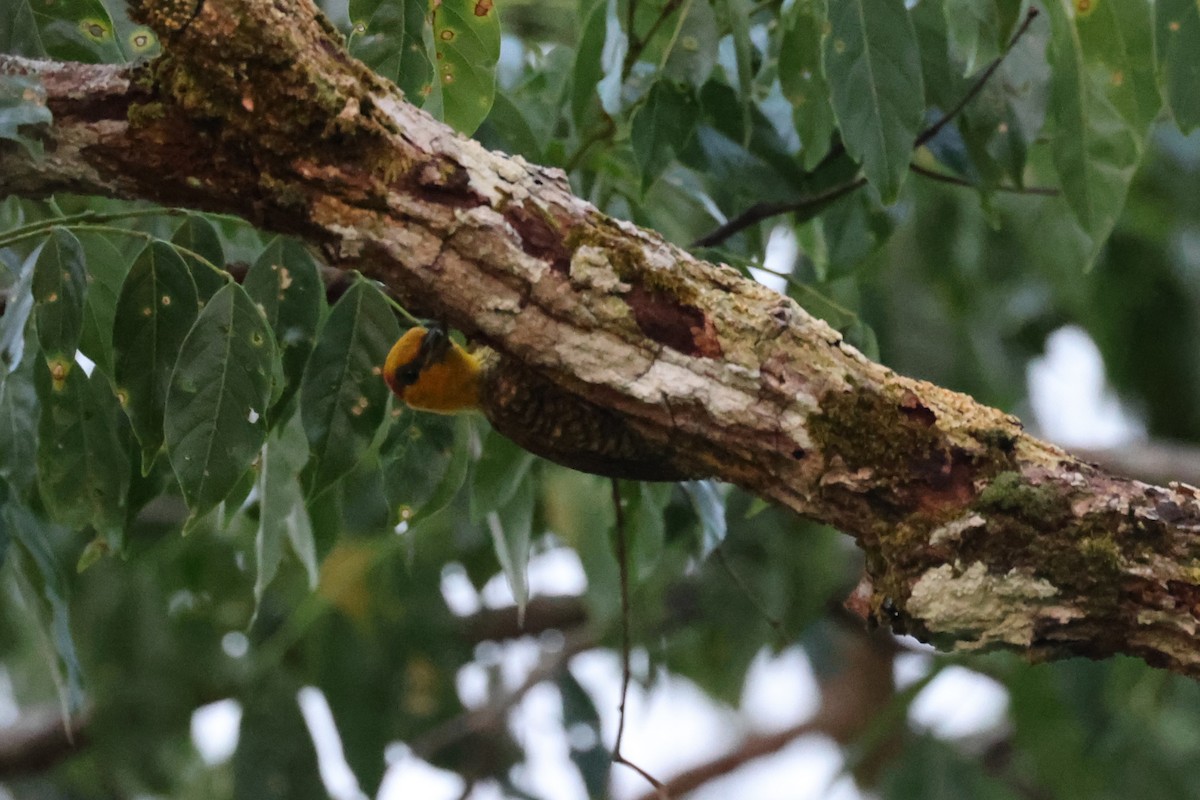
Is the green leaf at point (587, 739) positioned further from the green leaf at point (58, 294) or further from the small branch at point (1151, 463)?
the green leaf at point (58, 294)

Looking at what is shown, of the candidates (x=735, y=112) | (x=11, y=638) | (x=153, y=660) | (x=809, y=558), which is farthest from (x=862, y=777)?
(x=735, y=112)

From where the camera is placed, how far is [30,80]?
1017 mm

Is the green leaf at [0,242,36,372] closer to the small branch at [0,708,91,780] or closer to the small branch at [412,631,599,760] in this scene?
the small branch at [412,631,599,760]

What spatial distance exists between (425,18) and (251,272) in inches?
11.1

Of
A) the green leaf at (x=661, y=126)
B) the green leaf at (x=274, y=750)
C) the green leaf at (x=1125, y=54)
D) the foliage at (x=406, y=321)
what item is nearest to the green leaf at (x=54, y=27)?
the foliage at (x=406, y=321)

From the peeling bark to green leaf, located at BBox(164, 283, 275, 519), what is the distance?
0.31 feet

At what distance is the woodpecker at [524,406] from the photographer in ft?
3.62

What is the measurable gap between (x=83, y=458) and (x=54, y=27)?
41 centimetres

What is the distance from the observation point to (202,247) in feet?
3.97

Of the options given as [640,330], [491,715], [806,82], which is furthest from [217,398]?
[491,715]

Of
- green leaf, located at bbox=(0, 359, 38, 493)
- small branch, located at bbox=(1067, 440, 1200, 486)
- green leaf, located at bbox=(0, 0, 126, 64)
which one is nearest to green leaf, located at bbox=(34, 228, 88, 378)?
green leaf, located at bbox=(0, 359, 38, 493)

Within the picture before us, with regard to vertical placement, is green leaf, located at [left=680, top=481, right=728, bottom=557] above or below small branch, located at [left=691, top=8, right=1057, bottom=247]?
below

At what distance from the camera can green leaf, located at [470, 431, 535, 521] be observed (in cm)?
145

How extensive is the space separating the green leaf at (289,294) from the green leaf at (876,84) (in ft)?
1.70
